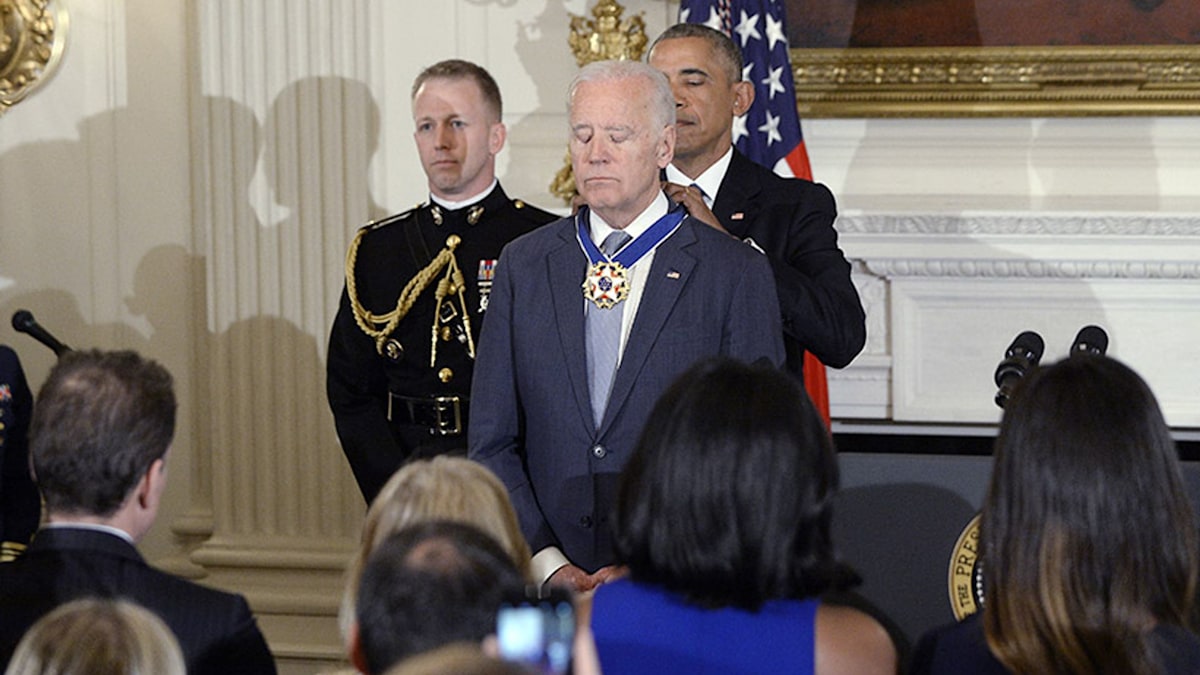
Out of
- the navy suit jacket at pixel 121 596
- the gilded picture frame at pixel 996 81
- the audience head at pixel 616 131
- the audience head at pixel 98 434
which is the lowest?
the navy suit jacket at pixel 121 596

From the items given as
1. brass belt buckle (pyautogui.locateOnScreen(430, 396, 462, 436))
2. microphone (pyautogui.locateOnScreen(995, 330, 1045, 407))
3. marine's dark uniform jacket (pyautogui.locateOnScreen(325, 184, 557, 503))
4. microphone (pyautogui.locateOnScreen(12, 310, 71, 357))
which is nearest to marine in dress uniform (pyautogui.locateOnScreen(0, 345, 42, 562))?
microphone (pyautogui.locateOnScreen(12, 310, 71, 357))

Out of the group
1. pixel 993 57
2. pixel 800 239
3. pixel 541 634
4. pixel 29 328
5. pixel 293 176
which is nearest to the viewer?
pixel 541 634

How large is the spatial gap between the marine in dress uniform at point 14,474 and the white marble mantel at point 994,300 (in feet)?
7.76

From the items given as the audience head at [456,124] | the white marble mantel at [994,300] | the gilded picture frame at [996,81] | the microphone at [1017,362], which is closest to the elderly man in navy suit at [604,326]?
the microphone at [1017,362]

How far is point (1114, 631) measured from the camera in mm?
2043

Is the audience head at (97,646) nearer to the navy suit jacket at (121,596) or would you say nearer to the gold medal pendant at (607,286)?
the navy suit jacket at (121,596)

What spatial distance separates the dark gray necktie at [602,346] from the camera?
329cm

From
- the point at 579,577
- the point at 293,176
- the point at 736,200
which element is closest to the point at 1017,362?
the point at 736,200

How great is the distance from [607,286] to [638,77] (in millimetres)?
408

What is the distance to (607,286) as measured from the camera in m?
3.31

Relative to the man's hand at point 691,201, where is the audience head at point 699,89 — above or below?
above

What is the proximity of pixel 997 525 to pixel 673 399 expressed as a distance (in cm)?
44

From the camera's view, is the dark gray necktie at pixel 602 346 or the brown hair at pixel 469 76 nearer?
the dark gray necktie at pixel 602 346

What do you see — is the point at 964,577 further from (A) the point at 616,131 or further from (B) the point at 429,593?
(B) the point at 429,593
